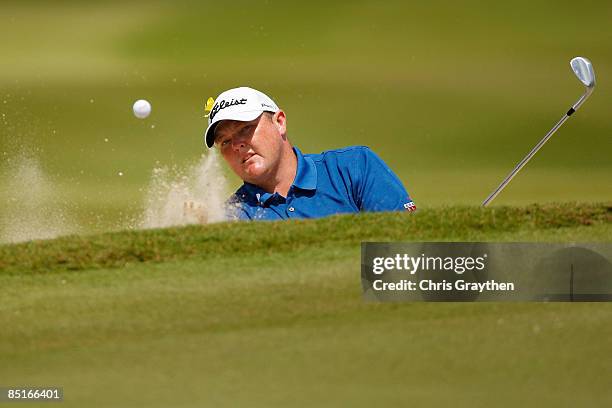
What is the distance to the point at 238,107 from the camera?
4.50m

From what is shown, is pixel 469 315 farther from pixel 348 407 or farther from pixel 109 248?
pixel 109 248

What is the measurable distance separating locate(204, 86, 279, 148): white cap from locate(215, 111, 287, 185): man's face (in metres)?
0.04

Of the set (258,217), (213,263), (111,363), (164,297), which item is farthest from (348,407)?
(258,217)

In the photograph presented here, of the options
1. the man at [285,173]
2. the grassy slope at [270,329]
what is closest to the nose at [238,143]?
the man at [285,173]

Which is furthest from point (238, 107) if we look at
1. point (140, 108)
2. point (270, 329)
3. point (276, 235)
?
point (270, 329)

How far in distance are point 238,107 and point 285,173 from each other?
1.30ft

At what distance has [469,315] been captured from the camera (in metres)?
2.85

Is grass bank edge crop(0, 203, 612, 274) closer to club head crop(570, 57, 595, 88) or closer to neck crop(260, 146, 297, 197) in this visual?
neck crop(260, 146, 297, 197)

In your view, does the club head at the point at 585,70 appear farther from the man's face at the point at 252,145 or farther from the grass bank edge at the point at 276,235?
the man's face at the point at 252,145

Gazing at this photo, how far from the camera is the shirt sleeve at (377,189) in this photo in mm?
4633

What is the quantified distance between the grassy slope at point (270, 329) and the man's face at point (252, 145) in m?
0.91

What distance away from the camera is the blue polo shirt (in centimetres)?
465

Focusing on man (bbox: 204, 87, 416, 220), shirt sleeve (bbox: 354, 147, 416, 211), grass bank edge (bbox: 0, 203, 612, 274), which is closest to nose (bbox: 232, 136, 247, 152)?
man (bbox: 204, 87, 416, 220)

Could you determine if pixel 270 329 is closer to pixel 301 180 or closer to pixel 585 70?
pixel 301 180
